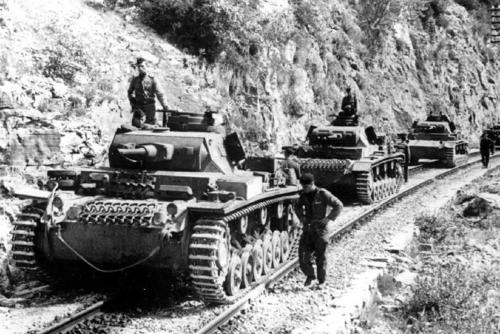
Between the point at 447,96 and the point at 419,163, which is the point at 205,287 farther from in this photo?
the point at 447,96

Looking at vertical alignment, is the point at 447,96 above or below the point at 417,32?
below

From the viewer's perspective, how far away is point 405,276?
33.4 feet

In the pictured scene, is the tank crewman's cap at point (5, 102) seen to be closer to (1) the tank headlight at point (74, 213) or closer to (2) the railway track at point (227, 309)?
(1) the tank headlight at point (74, 213)

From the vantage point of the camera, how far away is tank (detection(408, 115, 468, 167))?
91.2 ft

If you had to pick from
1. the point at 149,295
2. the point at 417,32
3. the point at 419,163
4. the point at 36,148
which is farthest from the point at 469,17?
the point at 149,295

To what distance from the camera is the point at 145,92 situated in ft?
39.3

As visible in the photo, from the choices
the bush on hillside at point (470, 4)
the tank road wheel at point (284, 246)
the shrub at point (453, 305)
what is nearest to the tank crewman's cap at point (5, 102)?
the tank road wheel at point (284, 246)

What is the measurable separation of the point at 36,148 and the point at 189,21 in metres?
10.4

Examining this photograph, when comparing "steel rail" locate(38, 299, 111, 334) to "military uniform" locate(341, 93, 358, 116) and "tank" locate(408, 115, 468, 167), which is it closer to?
"military uniform" locate(341, 93, 358, 116)

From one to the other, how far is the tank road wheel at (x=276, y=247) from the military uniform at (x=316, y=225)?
1117mm

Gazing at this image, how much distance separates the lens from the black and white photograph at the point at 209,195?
8.54 m

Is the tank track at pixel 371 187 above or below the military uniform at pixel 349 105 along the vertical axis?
below

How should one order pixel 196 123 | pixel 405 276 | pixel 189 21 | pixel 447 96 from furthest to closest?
pixel 447 96 → pixel 189 21 → pixel 196 123 → pixel 405 276

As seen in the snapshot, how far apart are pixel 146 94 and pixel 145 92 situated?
0.04 m
